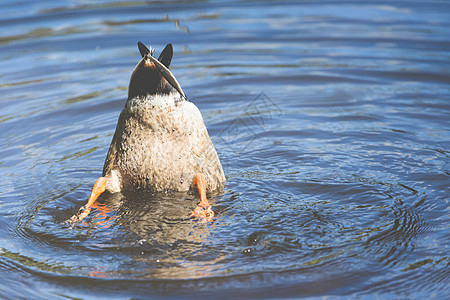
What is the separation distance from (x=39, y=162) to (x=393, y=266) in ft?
11.2

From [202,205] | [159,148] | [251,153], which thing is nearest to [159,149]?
[159,148]

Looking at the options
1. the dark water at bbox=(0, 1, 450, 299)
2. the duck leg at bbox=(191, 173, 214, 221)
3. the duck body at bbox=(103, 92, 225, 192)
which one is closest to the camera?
the dark water at bbox=(0, 1, 450, 299)

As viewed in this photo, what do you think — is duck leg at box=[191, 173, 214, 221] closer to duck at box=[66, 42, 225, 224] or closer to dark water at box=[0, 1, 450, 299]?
duck at box=[66, 42, 225, 224]

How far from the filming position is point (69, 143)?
20.1 feet

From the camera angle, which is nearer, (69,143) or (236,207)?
(236,207)

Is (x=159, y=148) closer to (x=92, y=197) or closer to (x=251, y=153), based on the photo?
(x=92, y=197)

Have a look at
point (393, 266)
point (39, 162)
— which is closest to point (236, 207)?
point (393, 266)

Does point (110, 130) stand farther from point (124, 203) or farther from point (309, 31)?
point (309, 31)

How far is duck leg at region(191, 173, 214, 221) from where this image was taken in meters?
4.36

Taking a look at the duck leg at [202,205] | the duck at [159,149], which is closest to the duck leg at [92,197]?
the duck at [159,149]

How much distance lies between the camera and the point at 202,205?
4.49 m

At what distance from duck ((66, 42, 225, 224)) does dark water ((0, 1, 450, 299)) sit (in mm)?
123

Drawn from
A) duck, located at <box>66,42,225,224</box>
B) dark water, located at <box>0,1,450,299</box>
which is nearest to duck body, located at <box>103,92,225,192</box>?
duck, located at <box>66,42,225,224</box>

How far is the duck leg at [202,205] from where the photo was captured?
14.3ft
